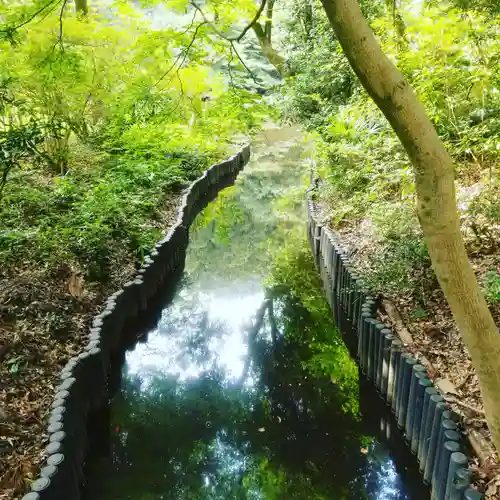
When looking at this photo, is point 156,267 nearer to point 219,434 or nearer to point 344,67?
point 219,434

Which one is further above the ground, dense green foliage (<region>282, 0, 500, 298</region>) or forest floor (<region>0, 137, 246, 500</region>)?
dense green foliage (<region>282, 0, 500, 298</region>)

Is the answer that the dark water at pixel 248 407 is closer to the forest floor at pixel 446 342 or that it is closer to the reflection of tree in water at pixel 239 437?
the reflection of tree in water at pixel 239 437

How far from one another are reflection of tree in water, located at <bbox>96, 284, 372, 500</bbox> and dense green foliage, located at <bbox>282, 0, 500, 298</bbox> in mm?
1696

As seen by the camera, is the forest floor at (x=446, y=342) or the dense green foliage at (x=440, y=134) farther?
the dense green foliage at (x=440, y=134)

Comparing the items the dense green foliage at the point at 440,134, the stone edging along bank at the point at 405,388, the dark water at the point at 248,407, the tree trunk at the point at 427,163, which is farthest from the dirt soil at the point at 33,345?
the dense green foliage at the point at 440,134

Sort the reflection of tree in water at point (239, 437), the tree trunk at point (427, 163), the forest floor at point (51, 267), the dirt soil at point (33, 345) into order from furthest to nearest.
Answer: the reflection of tree in water at point (239, 437) < the forest floor at point (51, 267) < the dirt soil at point (33, 345) < the tree trunk at point (427, 163)

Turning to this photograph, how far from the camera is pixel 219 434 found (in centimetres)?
512

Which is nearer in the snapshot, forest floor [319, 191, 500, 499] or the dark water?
forest floor [319, 191, 500, 499]

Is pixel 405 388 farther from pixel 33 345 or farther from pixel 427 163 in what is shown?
pixel 33 345

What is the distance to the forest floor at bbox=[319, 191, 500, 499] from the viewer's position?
12.3ft

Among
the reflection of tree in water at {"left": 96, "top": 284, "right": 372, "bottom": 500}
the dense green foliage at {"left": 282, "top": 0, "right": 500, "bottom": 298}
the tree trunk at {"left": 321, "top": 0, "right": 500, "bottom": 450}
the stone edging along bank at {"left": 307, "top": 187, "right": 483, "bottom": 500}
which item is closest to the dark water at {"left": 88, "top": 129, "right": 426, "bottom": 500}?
the reflection of tree in water at {"left": 96, "top": 284, "right": 372, "bottom": 500}

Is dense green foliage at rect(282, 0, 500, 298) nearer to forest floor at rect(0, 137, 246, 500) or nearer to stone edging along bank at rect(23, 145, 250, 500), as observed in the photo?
stone edging along bank at rect(23, 145, 250, 500)

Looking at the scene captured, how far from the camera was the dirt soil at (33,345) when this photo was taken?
12.7ft

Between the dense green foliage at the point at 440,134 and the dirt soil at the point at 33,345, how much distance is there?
359 cm
